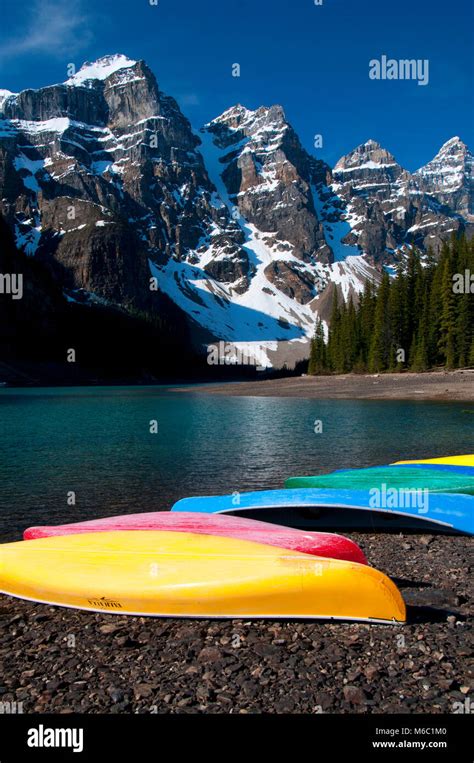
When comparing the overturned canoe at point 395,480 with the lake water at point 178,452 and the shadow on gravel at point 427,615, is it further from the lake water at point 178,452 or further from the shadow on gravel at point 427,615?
the shadow on gravel at point 427,615

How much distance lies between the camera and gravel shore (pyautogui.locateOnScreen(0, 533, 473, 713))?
4766 millimetres

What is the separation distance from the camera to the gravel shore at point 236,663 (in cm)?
477

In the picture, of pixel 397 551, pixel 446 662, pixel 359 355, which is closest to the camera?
pixel 446 662

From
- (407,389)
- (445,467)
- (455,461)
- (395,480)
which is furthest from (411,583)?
(407,389)

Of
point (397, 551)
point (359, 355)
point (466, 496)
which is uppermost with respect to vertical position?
point (359, 355)

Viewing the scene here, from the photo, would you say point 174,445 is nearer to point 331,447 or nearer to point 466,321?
point 331,447

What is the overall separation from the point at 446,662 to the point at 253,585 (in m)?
2.20

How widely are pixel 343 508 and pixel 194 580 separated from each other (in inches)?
226

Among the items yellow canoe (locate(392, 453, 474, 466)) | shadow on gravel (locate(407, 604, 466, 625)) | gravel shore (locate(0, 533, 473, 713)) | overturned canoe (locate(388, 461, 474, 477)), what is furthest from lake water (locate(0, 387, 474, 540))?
shadow on gravel (locate(407, 604, 466, 625))

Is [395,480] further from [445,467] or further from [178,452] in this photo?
[178,452]
